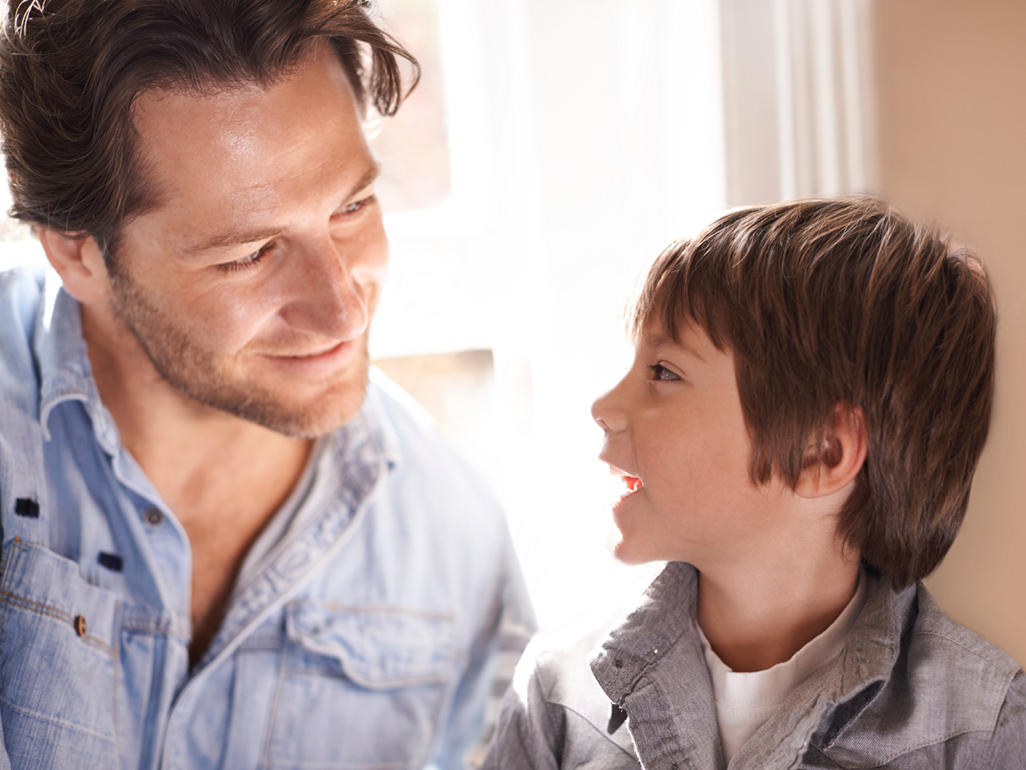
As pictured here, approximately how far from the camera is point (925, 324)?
102 centimetres

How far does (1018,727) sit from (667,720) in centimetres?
34

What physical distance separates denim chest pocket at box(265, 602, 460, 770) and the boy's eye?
1.87 feet

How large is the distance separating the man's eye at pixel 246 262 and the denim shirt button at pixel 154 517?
0.34m

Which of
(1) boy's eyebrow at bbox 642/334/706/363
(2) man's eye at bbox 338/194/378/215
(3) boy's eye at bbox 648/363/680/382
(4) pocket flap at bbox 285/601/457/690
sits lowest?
(4) pocket flap at bbox 285/601/457/690

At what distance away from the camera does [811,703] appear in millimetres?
1011

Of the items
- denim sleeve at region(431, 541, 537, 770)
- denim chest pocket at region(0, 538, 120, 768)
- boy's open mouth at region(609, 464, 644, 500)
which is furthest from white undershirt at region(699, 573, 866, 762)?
denim chest pocket at region(0, 538, 120, 768)

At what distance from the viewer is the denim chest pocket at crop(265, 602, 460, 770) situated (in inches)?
54.1

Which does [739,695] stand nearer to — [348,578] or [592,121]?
[348,578]

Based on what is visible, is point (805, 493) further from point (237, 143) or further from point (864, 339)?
point (237, 143)

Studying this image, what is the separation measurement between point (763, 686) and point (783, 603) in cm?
9

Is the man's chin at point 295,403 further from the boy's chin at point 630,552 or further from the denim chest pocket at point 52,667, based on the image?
the boy's chin at point 630,552

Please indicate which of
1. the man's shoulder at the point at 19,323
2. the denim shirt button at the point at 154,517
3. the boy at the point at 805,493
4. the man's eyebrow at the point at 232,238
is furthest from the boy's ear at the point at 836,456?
the man's shoulder at the point at 19,323

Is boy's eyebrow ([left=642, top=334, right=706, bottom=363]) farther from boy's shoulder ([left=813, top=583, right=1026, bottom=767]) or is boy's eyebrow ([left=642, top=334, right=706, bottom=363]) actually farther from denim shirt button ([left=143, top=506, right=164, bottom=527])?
denim shirt button ([left=143, top=506, right=164, bottom=527])

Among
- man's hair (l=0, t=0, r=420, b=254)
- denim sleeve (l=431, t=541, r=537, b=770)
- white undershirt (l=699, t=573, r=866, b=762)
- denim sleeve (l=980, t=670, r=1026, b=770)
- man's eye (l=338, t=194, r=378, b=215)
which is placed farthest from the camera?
denim sleeve (l=431, t=541, r=537, b=770)
